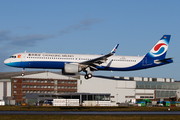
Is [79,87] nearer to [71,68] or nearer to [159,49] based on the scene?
[159,49]

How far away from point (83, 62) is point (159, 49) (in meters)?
19.3

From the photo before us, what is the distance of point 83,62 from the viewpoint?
2023 inches

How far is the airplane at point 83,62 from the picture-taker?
51.1m

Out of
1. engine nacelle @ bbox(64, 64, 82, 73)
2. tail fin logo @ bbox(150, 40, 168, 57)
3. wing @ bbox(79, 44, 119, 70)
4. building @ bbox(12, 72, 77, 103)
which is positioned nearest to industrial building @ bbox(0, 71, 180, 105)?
building @ bbox(12, 72, 77, 103)

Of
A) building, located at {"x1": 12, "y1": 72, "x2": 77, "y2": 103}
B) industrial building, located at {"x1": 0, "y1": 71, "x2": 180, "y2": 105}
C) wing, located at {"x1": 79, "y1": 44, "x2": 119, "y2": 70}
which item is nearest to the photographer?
wing, located at {"x1": 79, "y1": 44, "x2": 119, "y2": 70}

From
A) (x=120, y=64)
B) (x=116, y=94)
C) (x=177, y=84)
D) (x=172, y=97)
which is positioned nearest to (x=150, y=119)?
(x=120, y=64)

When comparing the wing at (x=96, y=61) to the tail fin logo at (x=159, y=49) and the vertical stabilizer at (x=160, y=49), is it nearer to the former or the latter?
the vertical stabilizer at (x=160, y=49)

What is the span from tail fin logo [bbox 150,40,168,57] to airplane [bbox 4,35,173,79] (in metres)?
1.29

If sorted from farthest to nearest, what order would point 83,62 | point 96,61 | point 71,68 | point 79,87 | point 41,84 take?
point 79,87 < point 41,84 < point 96,61 < point 83,62 < point 71,68

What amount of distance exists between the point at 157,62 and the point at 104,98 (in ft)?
135

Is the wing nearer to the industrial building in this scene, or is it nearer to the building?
the industrial building

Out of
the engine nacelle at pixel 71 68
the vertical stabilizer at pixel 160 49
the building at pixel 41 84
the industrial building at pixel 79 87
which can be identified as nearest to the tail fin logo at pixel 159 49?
the vertical stabilizer at pixel 160 49

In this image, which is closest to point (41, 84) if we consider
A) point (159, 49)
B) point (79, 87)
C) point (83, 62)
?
point (79, 87)

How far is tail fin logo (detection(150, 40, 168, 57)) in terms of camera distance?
2333 inches
